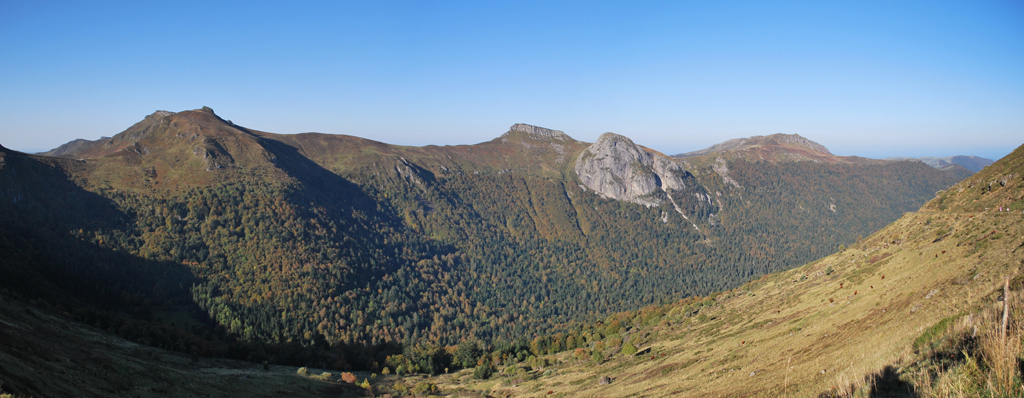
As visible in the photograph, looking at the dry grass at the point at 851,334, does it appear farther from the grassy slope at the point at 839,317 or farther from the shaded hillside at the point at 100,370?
the shaded hillside at the point at 100,370

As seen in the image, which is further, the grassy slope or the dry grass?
the grassy slope

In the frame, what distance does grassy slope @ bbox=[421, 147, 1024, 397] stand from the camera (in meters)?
22.2

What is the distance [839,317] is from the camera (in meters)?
37.4

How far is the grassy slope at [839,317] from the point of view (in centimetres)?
2225

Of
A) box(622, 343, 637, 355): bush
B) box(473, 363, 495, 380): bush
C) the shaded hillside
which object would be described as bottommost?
box(473, 363, 495, 380): bush

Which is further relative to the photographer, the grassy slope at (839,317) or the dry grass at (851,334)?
the grassy slope at (839,317)

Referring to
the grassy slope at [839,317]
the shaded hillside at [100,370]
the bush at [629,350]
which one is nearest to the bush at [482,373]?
the grassy slope at [839,317]

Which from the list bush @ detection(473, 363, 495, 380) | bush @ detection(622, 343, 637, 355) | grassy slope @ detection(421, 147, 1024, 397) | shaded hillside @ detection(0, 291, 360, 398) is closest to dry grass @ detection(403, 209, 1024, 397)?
grassy slope @ detection(421, 147, 1024, 397)

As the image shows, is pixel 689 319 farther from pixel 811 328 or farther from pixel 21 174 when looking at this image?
pixel 21 174

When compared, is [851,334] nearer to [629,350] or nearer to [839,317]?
[839,317]

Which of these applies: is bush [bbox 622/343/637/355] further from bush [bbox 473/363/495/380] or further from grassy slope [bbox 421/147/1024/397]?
bush [bbox 473/363/495/380]

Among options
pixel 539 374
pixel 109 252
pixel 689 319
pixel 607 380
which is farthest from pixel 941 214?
pixel 109 252

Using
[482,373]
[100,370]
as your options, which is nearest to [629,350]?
[482,373]

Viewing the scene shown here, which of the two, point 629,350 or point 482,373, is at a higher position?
point 629,350
